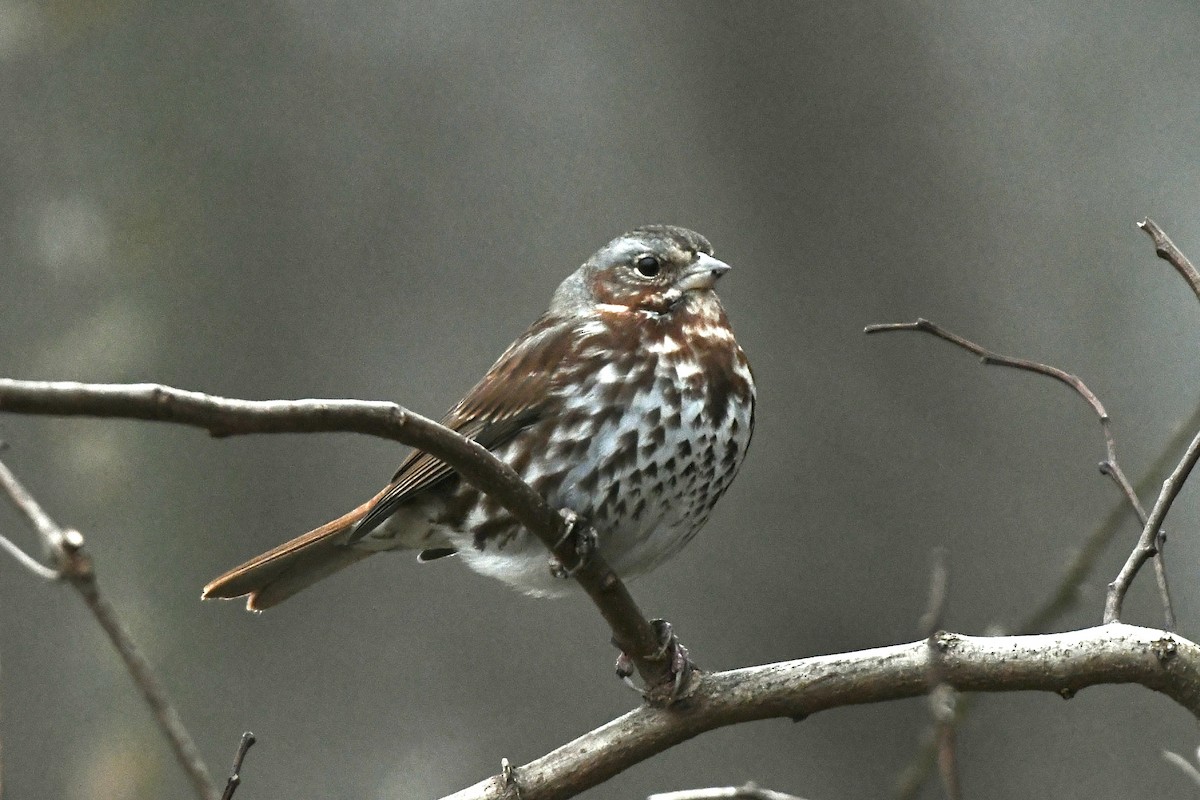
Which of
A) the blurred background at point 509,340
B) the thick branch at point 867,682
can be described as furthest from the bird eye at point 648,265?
the blurred background at point 509,340

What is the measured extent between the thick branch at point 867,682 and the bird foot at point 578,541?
41 centimetres

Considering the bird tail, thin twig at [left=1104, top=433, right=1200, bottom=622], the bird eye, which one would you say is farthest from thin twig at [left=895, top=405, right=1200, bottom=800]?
the bird tail

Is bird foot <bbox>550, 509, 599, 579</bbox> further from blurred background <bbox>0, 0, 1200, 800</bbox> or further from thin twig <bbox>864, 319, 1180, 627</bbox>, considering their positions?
blurred background <bbox>0, 0, 1200, 800</bbox>

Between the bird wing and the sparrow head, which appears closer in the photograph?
the bird wing

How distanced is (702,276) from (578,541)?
126cm

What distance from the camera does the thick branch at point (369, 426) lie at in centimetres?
204

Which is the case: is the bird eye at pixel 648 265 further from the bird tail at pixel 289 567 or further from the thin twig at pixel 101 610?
the thin twig at pixel 101 610

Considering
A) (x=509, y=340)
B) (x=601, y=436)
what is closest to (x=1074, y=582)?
(x=601, y=436)

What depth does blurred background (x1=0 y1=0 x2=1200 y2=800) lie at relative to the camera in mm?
6113

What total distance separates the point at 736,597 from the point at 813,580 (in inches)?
13.1

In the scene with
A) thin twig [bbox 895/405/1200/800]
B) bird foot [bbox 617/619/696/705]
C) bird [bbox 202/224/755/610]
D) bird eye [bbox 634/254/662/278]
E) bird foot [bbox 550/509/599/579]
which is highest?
bird eye [bbox 634/254/662/278]

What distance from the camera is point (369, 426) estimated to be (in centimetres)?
256

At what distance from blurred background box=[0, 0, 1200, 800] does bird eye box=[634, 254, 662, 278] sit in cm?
175

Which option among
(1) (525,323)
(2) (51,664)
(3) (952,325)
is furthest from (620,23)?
(2) (51,664)
